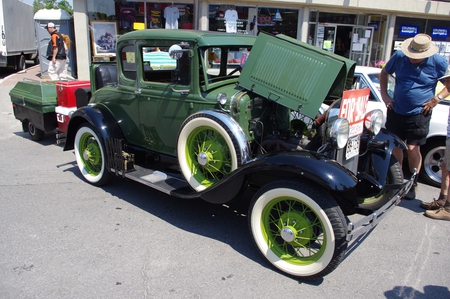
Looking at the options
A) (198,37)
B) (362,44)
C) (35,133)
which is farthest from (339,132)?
(362,44)

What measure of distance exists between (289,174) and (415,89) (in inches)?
91.2

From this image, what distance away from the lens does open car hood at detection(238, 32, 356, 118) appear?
332 centimetres

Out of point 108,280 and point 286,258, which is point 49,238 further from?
point 286,258

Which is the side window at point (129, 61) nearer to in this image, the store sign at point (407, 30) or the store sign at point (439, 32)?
the store sign at point (407, 30)

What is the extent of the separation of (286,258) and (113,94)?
9.36ft

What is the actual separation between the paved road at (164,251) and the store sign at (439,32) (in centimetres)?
1364

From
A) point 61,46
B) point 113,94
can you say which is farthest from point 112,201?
point 61,46

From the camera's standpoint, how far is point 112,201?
14.9 feet

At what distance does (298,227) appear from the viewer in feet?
10.2

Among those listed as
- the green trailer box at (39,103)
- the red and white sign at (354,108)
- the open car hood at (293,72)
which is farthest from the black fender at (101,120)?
the red and white sign at (354,108)

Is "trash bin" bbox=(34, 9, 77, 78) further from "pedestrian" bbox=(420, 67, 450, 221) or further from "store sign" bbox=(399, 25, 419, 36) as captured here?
"store sign" bbox=(399, 25, 419, 36)

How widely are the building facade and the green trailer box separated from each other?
5.52m

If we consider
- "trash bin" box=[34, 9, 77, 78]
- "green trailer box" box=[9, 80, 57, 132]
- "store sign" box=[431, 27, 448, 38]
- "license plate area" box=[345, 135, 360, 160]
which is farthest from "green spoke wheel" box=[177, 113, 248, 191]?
"store sign" box=[431, 27, 448, 38]

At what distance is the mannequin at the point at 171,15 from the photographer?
12.4 m
